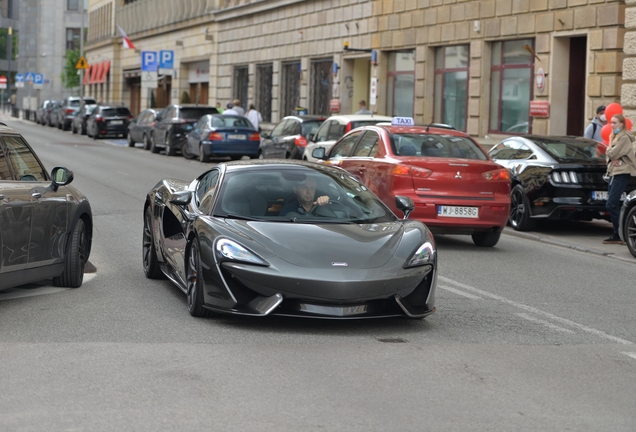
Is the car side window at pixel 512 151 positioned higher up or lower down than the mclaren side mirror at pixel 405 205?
higher up

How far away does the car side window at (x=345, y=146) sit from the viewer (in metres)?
15.6

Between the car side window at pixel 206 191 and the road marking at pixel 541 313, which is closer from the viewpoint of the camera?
the road marking at pixel 541 313

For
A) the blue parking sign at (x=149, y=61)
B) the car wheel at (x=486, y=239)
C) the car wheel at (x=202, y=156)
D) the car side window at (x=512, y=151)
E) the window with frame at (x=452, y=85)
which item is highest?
the blue parking sign at (x=149, y=61)

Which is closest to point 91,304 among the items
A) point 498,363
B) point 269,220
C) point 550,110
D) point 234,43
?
point 269,220

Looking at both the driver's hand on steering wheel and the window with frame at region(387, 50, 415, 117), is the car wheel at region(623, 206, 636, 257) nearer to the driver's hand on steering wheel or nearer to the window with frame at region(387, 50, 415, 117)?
the driver's hand on steering wheel

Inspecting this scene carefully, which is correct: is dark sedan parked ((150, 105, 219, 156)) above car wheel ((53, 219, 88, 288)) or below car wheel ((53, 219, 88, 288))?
above

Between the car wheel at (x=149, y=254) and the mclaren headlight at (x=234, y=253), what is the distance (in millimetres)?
2425

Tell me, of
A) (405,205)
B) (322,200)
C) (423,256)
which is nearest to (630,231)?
(405,205)

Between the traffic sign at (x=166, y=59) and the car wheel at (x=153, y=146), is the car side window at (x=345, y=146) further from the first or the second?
the traffic sign at (x=166, y=59)

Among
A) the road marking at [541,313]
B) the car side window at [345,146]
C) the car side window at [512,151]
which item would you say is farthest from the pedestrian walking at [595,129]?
the road marking at [541,313]

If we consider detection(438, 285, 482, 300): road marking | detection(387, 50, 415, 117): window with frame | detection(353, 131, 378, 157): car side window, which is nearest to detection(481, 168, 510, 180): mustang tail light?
detection(353, 131, 378, 157): car side window

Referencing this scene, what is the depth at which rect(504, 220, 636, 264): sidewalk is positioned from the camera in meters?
14.4

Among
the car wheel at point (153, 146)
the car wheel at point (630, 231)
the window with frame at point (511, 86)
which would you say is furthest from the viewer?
the car wheel at point (153, 146)

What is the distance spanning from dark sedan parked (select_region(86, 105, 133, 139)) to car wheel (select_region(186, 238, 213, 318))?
4238 centimetres
